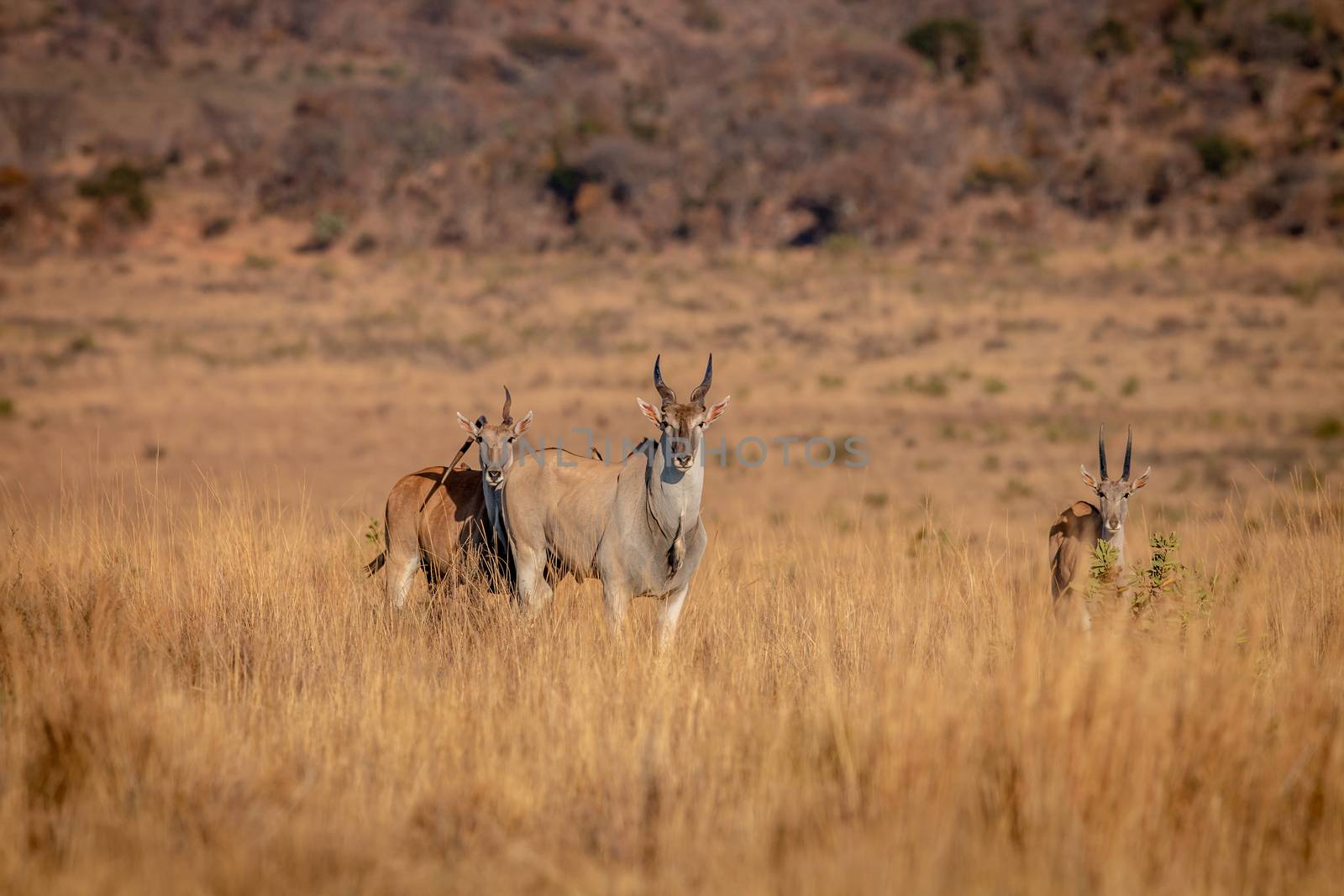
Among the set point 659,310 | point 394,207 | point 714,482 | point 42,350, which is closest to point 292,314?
point 42,350

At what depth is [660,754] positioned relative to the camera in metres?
5.48

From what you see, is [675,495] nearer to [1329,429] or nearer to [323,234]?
[1329,429]

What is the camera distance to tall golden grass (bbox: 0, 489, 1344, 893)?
15.4 ft

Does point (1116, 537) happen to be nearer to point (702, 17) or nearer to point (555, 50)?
point (555, 50)

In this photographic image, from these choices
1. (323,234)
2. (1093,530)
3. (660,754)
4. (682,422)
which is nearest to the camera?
(660,754)

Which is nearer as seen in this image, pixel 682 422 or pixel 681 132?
pixel 682 422

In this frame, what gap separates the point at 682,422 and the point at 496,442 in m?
1.43

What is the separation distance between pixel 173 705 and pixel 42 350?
90.2ft

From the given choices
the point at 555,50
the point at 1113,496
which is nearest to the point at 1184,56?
the point at 555,50

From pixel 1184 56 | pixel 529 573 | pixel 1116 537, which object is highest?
pixel 1184 56

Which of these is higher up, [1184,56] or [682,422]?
[1184,56]

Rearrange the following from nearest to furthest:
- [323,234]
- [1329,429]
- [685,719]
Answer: [685,719] < [1329,429] < [323,234]

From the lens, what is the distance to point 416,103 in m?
60.7

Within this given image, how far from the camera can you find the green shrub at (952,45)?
64.6 metres
